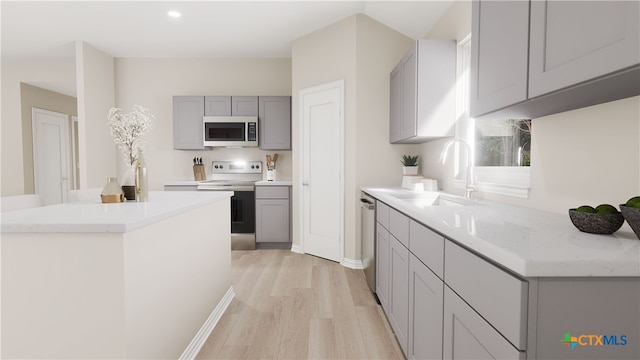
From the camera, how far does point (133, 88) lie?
499 cm

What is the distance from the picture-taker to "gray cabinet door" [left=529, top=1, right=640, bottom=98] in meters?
0.81

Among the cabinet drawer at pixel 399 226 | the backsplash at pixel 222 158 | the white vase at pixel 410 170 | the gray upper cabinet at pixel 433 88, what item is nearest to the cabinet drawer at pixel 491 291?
the cabinet drawer at pixel 399 226

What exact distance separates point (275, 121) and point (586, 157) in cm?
380

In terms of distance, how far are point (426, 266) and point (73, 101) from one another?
7.72 m

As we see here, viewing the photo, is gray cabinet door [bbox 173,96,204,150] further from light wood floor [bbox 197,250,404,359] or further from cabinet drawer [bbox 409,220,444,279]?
cabinet drawer [bbox 409,220,444,279]

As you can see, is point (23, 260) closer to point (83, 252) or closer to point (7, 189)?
point (83, 252)

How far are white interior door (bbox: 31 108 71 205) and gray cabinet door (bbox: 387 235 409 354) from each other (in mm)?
6522

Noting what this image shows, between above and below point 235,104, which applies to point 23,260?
below

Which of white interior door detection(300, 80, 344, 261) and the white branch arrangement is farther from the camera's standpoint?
white interior door detection(300, 80, 344, 261)

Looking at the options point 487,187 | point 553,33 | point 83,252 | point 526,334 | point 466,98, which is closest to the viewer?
point 526,334

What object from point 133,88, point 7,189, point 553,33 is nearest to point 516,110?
point 553,33

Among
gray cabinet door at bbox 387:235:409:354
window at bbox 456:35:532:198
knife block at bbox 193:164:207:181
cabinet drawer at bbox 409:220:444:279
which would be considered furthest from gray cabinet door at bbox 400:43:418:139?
knife block at bbox 193:164:207:181

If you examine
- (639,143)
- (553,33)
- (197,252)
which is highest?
(553,33)

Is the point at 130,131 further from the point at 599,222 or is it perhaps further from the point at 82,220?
the point at 599,222
